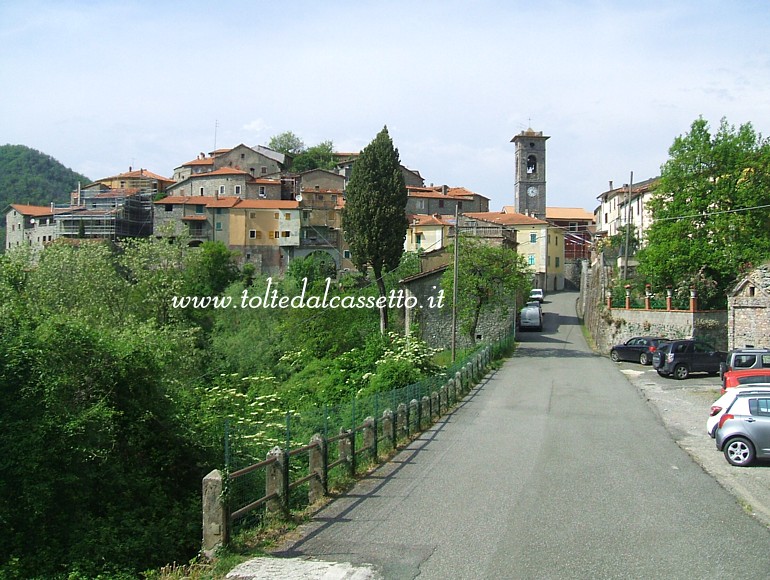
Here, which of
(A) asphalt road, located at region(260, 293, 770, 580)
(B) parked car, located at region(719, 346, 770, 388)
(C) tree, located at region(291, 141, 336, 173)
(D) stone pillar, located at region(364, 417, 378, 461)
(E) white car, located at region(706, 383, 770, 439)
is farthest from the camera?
(C) tree, located at region(291, 141, 336, 173)

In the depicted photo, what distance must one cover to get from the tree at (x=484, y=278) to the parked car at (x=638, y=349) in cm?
624

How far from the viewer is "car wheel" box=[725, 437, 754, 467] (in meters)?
14.6

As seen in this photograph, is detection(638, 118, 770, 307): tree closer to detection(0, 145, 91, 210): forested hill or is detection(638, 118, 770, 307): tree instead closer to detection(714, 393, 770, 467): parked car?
detection(714, 393, 770, 467): parked car

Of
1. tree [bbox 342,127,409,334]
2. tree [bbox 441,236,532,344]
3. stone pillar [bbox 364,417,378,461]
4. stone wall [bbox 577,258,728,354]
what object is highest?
tree [bbox 342,127,409,334]

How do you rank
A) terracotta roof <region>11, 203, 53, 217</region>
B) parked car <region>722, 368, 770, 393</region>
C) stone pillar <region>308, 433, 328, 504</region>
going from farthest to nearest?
terracotta roof <region>11, 203, 53, 217</region> → parked car <region>722, 368, 770, 393</region> → stone pillar <region>308, 433, 328, 504</region>

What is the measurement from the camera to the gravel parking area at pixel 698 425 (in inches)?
482

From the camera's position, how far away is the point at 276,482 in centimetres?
1027

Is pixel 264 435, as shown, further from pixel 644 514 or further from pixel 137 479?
pixel 644 514

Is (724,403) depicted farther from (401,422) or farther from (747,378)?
(401,422)

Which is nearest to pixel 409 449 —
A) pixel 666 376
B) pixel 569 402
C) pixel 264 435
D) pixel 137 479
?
pixel 264 435

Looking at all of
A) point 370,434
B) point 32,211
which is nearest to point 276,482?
point 370,434

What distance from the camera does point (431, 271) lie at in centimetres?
4569

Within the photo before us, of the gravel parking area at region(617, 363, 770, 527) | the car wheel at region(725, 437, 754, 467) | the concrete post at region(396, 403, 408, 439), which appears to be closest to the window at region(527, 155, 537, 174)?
the gravel parking area at region(617, 363, 770, 527)

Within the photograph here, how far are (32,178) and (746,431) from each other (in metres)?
149
